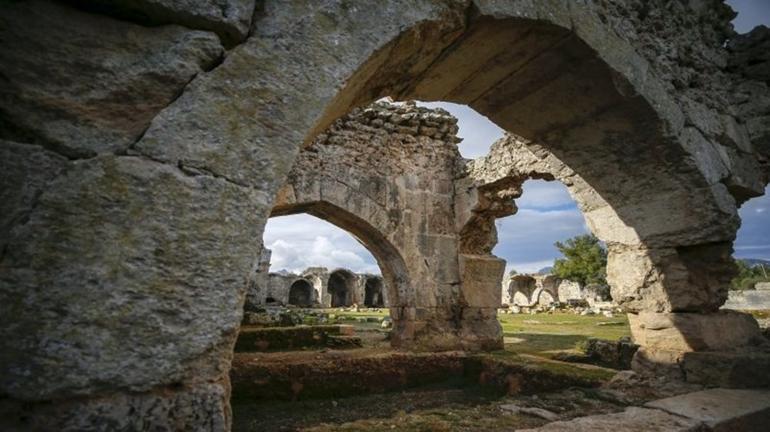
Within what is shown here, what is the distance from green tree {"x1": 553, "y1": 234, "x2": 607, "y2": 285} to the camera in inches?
1208

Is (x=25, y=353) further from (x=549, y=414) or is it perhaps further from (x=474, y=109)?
(x=549, y=414)

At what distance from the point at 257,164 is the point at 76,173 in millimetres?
436

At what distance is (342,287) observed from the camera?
2716 cm

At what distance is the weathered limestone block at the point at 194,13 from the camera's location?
113 centimetres

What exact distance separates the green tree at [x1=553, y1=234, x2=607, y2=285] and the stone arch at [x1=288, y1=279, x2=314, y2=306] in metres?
18.3

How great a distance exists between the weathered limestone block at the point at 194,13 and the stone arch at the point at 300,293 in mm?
25725

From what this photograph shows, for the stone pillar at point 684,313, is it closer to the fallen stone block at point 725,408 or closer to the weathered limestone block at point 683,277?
the weathered limestone block at point 683,277

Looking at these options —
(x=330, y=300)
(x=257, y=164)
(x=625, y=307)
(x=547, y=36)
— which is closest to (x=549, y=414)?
(x=625, y=307)

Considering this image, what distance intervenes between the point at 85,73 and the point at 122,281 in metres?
0.58

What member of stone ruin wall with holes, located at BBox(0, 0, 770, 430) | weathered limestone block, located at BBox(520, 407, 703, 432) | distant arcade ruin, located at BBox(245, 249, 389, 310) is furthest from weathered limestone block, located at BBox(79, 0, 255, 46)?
distant arcade ruin, located at BBox(245, 249, 389, 310)

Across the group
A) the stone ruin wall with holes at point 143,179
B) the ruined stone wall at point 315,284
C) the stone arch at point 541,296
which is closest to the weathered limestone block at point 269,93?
the stone ruin wall with holes at point 143,179

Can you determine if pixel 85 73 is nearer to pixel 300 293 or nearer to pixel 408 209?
pixel 408 209

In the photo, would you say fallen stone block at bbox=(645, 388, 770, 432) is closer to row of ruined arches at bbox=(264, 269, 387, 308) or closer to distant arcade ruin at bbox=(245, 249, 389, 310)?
distant arcade ruin at bbox=(245, 249, 389, 310)

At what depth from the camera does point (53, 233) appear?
92 centimetres
